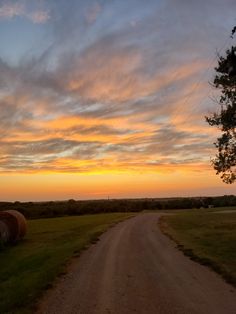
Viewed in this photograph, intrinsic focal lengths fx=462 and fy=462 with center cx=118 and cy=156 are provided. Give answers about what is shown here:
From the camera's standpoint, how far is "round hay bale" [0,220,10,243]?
35.4m

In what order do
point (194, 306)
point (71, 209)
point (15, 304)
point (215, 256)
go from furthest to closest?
point (71, 209) → point (215, 256) → point (15, 304) → point (194, 306)

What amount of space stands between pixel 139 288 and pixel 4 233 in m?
24.6

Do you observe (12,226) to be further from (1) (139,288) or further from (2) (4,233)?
(1) (139,288)

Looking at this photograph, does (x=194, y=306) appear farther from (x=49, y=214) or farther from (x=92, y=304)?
(x=49, y=214)

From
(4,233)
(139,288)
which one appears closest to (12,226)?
(4,233)

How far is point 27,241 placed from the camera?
36.6m

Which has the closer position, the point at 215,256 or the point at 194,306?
the point at 194,306

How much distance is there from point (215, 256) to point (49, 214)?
6975 centimetres

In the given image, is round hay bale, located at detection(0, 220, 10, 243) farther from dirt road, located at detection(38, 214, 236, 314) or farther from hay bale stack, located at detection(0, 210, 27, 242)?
dirt road, located at detection(38, 214, 236, 314)

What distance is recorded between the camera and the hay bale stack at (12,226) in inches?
1430

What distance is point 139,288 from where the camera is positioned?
13.3m

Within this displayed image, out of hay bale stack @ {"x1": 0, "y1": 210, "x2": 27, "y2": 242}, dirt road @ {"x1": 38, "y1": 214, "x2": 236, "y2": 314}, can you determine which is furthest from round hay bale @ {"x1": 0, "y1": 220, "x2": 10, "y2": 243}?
dirt road @ {"x1": 38, "y1": 214, "x2": 236, "y2": 314}

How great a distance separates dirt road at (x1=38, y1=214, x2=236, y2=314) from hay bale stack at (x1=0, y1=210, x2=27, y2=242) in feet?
→ 56.7

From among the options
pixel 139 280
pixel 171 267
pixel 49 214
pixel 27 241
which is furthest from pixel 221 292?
pixel 49 214
